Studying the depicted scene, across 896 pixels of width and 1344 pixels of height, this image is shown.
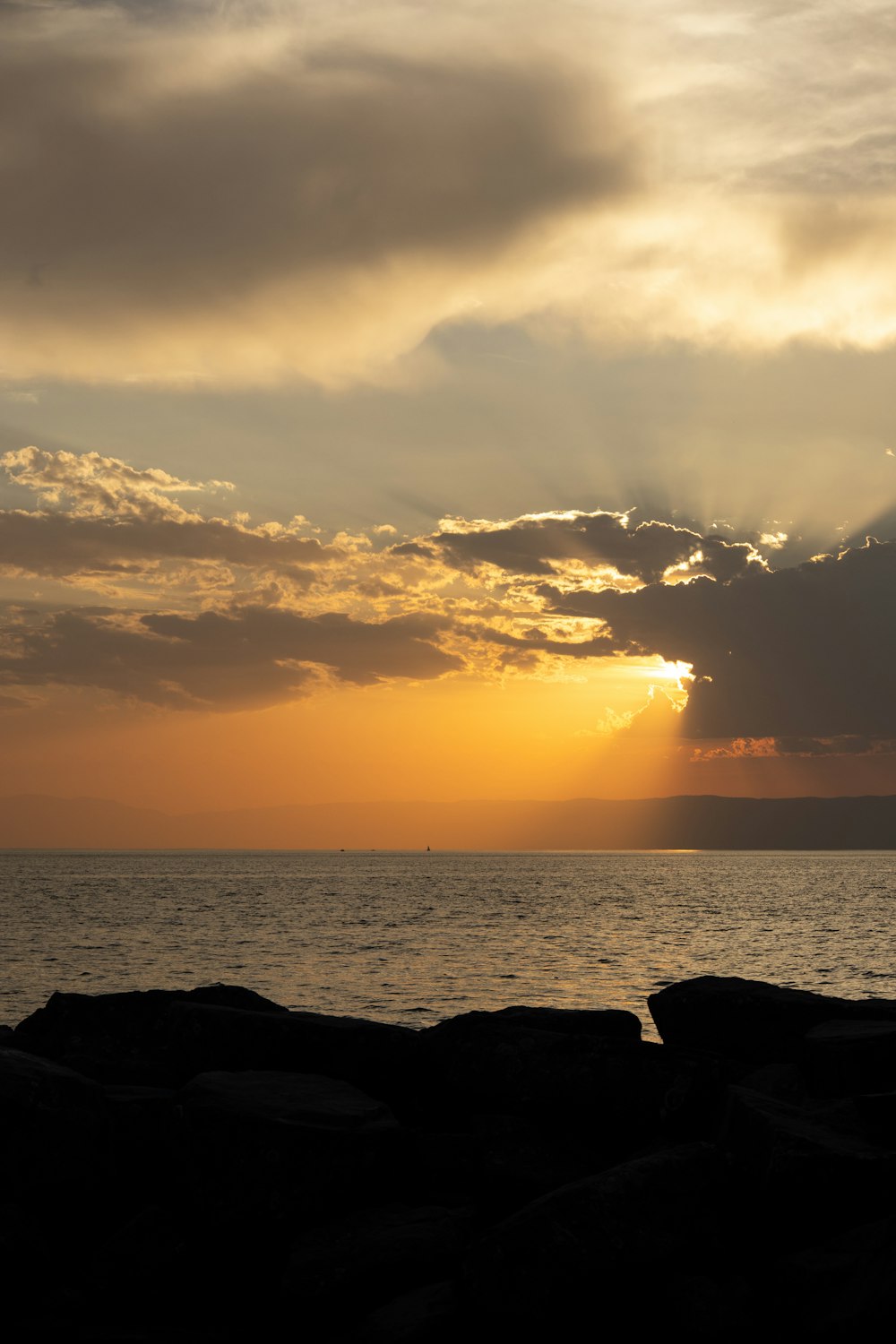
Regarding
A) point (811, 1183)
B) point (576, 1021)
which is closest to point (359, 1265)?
point (811, 1183)

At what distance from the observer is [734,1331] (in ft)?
32.9

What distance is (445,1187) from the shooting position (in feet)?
42.8

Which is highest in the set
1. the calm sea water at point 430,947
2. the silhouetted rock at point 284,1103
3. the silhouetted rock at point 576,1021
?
the silhouetted rock at point 576,1021

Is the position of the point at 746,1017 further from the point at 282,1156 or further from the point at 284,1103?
the point at 282,1156

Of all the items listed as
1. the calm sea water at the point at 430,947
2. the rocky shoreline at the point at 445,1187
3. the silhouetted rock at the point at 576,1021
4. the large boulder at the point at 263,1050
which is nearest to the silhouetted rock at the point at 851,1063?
the rocky shoreline at the point at 445,1187

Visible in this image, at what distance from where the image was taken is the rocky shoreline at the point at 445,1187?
400 inches

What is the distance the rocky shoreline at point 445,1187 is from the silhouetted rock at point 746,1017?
0.64 metres

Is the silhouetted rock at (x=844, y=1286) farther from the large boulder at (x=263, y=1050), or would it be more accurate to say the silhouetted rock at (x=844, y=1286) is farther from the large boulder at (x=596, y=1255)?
the large boulder at (x=263, y=1050)

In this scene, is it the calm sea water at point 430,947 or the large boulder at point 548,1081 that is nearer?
the large boulder at point 548,1081

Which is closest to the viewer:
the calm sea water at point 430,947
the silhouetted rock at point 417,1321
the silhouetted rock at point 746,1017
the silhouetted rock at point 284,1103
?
the silhouetted rock at point 417,1321

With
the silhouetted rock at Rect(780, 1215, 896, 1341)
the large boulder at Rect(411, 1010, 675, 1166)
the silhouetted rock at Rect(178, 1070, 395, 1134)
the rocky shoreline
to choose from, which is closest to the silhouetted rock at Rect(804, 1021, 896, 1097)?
the rocky shoreline

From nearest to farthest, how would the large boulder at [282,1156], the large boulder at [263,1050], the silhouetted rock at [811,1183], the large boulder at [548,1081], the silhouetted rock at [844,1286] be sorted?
the silhouetted rock at [844,1286] < the silhouetted rock at [811,1183] < the large boulder at [282,1156] < the large boulder at [548,1081] < the large boulder at [263,1050]

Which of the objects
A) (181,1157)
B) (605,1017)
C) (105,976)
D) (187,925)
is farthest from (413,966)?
(181,1157)

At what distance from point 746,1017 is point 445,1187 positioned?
5252 mm
